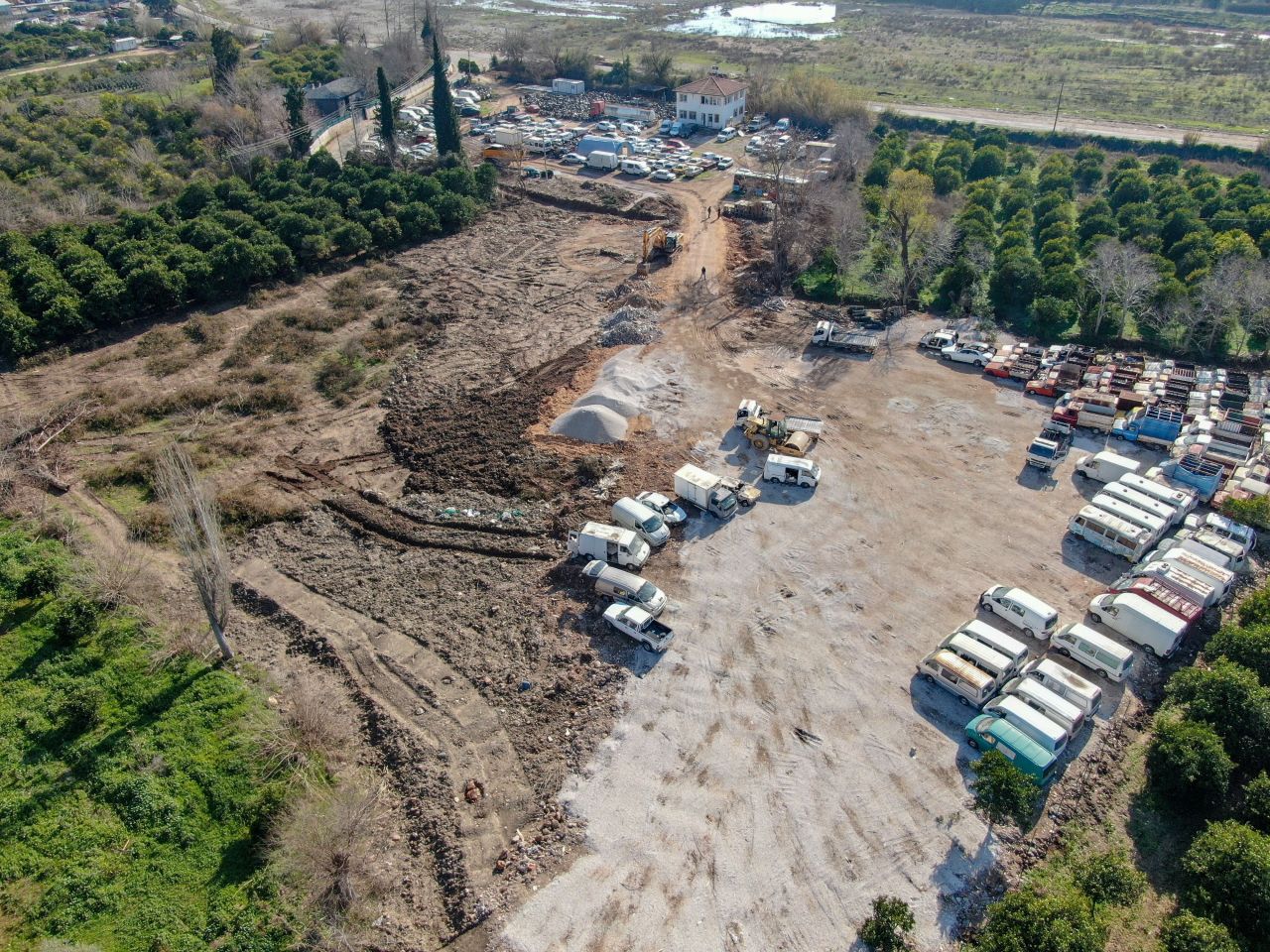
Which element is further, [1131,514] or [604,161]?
[604,161]

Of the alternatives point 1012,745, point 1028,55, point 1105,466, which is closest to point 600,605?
point 1012,745

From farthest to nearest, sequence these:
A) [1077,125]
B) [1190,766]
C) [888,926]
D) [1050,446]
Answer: [1077,125] → [1050,446] → [1190,766] → [888,926]

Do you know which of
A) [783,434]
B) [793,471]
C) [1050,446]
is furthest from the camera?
[783,434]

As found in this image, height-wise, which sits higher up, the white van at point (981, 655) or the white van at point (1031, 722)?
the white van at point (981, 655)

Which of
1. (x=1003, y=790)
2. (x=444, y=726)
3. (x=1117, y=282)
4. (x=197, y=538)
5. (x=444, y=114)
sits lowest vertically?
(x=444, y=726)

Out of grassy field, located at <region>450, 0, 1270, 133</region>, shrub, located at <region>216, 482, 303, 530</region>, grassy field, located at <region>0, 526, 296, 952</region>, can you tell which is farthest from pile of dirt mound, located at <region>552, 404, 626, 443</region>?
grassy field, located at <region>450, 0, 1270, 133</region>

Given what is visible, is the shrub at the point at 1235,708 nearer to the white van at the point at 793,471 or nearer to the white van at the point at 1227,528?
the white van at the point at 1227,528

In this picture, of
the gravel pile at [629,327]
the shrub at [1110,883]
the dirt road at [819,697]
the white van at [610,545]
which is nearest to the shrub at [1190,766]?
the dirt road at [819,697]

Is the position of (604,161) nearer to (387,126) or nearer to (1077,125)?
(387,126)

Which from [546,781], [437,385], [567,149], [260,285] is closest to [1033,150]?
[567,149]
